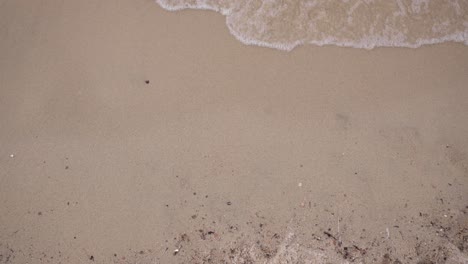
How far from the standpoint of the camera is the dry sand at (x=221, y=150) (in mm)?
3201

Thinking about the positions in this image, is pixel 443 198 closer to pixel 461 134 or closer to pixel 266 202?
pixel 461 134

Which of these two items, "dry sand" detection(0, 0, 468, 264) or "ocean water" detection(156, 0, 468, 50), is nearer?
"dry sand" detection(0, 0, 468, 264)

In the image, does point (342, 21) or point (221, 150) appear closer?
point (221, 150)

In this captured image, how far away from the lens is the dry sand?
3201 mm

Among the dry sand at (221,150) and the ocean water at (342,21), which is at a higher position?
the ocean water at (342,21)

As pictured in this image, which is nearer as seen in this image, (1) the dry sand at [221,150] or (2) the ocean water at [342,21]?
(1) the dry sand at [221,150]

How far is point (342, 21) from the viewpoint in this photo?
376 cm

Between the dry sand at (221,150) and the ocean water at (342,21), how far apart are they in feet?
0.48

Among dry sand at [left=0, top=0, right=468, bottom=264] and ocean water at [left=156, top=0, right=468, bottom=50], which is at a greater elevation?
ocean water at [left=156, top=0, right=468, bottom=50]

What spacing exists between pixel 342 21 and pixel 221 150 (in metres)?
1.83

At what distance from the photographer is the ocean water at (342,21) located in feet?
12.1

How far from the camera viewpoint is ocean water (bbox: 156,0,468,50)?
3688 millimetres

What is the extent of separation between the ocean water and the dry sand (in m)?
0.15

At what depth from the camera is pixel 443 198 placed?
3289 mm
